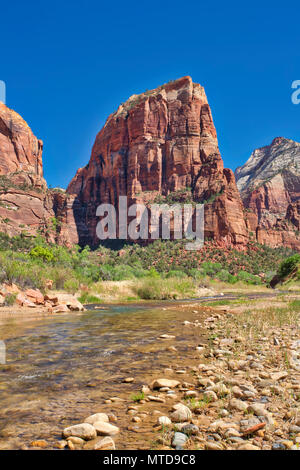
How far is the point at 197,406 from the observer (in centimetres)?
414

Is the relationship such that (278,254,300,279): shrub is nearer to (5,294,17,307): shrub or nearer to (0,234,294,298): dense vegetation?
(0,234,294,298): dense vegetation

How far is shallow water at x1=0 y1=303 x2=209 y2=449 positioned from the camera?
13.3ft

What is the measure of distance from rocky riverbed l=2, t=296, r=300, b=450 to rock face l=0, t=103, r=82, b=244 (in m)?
71.7

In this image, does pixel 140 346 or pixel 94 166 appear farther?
pixel 94 166

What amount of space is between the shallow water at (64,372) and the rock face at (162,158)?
244ft

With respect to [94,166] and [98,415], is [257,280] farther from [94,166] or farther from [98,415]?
[94,166]

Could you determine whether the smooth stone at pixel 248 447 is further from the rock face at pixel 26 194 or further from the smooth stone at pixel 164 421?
the rock face at pixel 26 194

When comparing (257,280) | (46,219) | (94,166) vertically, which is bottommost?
(257,280)

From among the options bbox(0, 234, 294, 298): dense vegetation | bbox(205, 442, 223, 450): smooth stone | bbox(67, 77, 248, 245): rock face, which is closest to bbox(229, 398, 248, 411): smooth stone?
bbox(205, 442, 223, 450): smooth stone
